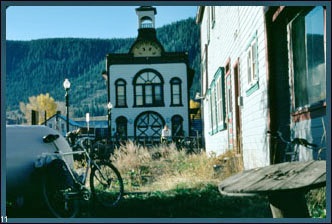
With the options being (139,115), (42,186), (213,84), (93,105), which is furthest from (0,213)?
(213,84)

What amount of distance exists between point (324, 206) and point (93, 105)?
2.75m

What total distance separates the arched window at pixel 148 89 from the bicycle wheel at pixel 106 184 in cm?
90

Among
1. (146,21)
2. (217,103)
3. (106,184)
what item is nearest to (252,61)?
A: (146,21)

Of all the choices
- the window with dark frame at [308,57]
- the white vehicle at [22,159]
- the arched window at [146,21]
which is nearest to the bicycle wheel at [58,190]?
the white vehicle at [22,159]

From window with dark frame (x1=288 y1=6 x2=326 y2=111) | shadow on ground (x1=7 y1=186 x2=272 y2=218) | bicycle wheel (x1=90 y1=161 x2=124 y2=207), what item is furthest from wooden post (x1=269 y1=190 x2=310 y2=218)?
bicycle wheel (x1=90 y1=161 x2=124 y2=207)

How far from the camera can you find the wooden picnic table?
168 inches

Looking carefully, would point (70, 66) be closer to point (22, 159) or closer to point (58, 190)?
point (22, 159)

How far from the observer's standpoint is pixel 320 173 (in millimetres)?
4438

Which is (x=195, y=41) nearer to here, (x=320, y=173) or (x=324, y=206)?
(x=324, y=206)

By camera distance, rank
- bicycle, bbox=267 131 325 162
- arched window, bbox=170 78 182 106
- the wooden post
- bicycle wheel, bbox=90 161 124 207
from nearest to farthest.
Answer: the wooden post → bicycle, bbox=267 131 325 162 → bicycle wheel, bbox=90 161 124 207 → arched window, bbox=170 78 182 106

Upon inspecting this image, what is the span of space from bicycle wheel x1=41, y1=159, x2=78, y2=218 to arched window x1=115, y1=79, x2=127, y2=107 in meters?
1.09

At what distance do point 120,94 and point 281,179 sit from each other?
110 inches

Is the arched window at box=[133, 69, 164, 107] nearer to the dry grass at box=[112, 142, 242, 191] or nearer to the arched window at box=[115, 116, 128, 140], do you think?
the arched window at box=[115, 116, 128, 140]

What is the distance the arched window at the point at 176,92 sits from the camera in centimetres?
693
